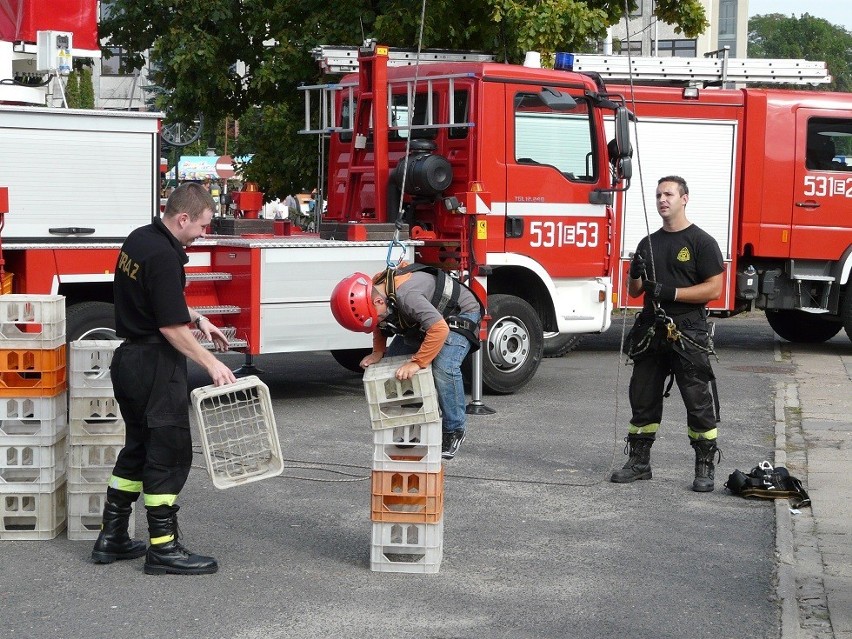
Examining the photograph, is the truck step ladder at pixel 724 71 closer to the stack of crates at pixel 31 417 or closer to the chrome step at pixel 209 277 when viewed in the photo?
the chrome step at pixel 209 277

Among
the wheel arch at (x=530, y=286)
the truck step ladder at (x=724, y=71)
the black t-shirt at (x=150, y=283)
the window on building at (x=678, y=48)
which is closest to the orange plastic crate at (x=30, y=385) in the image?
the black t-shirt at (x=150, y=283)

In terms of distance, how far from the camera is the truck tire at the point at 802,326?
17.4m

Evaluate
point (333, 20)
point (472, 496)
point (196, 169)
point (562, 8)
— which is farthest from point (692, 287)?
point (196, 169)

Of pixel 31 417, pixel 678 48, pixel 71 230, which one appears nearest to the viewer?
pixel 31 417

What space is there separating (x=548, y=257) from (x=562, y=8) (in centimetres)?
545

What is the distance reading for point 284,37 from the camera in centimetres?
1823

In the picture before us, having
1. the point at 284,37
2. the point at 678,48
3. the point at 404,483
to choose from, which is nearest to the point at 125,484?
the point at 404,483

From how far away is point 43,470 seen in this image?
695 cm

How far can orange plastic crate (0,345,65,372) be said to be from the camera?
6934mm

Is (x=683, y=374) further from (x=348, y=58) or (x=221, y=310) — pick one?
(x=348, y=58)

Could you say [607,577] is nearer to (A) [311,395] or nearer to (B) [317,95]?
(A) [311,395]

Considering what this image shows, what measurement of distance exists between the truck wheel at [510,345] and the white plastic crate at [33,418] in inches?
215

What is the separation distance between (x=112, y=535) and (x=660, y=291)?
12.2 feet

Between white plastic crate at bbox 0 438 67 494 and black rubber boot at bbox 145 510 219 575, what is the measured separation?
0.90 meters
